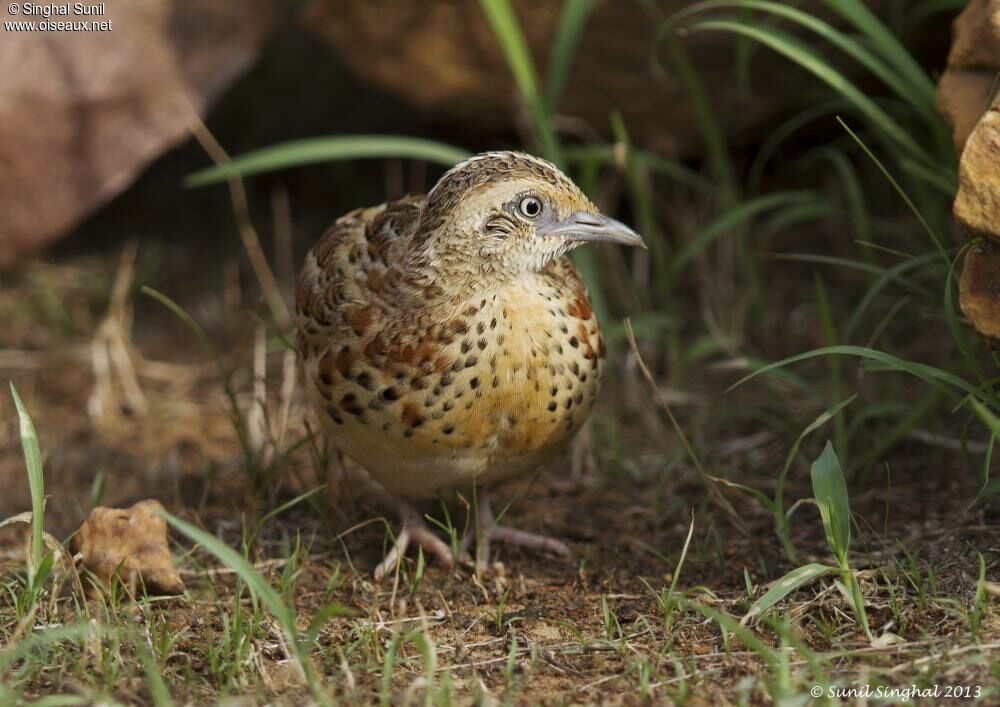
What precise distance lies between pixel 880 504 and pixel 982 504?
0.38 m

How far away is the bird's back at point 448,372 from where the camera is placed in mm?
3756

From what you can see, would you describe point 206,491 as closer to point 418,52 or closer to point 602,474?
point 602,474

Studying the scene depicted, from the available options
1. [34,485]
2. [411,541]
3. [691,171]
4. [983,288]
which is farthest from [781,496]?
[691,171]

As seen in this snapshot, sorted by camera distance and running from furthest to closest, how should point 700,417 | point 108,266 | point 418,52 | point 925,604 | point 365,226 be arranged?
point 108,266
point 418,52
point 700,417
point 365,226
point 925,604

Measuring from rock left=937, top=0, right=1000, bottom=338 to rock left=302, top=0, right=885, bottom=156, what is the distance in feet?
5.49

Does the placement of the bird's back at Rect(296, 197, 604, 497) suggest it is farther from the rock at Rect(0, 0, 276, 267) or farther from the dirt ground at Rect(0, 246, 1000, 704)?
the rock at Rect(0, 0, 276, 267)

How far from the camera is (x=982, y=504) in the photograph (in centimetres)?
406

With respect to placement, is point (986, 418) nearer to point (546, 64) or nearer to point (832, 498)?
point (832, 498)

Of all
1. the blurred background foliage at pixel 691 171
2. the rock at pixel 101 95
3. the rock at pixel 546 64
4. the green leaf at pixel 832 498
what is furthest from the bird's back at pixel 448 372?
the rock at pixel 101 95

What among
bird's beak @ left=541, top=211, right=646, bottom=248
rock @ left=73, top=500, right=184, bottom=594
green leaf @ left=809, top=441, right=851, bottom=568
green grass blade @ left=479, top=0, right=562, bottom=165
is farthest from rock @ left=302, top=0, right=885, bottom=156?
rock @ left=73, top=500, right=184, bottom=594

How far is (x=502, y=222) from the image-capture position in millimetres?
3795

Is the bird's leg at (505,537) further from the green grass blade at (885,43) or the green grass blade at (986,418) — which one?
the green grass blade at (885,43)

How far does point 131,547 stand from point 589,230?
1.64 m

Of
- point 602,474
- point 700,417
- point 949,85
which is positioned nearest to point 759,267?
point 700,417
